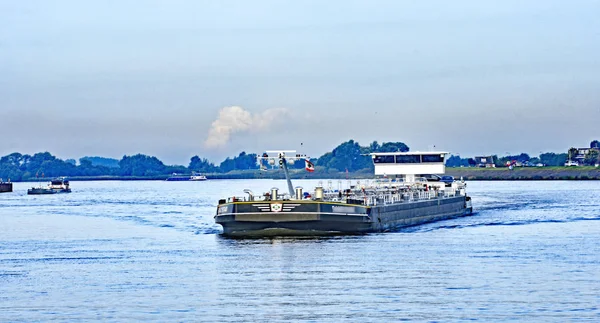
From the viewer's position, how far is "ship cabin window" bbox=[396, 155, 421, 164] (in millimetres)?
91688

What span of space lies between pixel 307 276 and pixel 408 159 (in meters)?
51.7

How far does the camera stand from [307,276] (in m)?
41.3

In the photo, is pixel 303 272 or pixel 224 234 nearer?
pixel 303 272

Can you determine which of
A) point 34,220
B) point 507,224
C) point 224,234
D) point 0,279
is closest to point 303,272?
point 0,279

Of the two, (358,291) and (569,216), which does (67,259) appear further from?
(569,216)

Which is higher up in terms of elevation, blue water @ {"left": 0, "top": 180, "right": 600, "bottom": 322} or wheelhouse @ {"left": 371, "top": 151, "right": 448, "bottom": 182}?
wheelhouse @ {"left": 371, "top": 151, "right": 448, "bottom": 182}

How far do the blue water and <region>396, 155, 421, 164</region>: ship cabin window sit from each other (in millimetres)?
22704

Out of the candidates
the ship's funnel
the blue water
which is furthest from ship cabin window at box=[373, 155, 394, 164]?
the ship's funnel

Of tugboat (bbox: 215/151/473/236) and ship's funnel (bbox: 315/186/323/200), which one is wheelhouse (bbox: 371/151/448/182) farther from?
ship's funnel (bbox: 315/186/323/200)

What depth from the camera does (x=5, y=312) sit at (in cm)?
3266

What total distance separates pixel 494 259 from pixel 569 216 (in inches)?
1505

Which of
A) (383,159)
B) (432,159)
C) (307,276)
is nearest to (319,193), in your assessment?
(307,276)

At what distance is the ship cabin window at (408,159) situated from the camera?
91.7m

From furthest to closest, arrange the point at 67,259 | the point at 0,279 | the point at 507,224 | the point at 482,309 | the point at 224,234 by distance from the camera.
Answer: the point at 507,224 < the point at 224,234 < the point at 67,259 < the point at 0,279 < the point at 482,309
